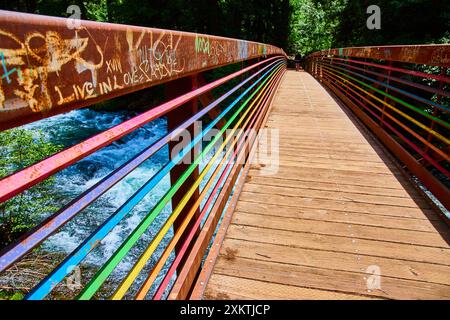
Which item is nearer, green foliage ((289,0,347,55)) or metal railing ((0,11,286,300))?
metal railing ((0,11,286,300))

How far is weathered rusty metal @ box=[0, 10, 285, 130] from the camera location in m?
0.74

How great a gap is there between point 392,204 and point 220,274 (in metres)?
1.94

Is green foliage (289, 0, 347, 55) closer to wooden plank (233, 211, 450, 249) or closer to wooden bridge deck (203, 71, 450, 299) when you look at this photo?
wooden bridge deck (203, 71, 450, 299)

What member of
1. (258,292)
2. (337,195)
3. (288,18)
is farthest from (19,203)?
(288,18)

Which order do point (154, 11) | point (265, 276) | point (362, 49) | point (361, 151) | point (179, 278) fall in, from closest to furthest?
1. point (179, 278)
2. point (265, 276)
3. point (361, 151)
4. point (362, 49)
5. point (154, 11)

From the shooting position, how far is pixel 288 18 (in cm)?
3269

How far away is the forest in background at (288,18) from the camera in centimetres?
1533

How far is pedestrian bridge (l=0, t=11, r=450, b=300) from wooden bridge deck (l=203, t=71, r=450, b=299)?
0.04 feet

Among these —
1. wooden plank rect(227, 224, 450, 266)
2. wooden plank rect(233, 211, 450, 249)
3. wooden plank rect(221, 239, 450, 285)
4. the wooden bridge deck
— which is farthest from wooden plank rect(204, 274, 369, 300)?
wooden plank rect(233, 211, 450, 249)

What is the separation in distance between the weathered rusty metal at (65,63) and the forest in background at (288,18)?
1583 centimetres

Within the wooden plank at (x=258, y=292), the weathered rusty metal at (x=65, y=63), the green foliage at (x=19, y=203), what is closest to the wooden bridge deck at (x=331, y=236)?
the wooden plank at (x=258, y=292)
